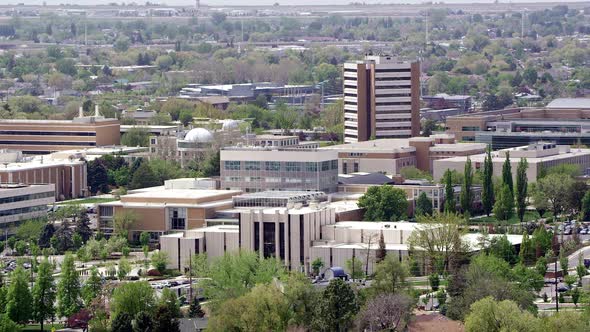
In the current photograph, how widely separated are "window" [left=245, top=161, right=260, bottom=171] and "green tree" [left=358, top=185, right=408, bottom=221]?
11.0 feet

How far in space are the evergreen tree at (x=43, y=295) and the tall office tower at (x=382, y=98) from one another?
26.9 m

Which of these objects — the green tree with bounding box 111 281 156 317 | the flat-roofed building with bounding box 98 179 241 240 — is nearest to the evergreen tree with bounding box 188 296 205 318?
the green tree with bounding box 111 281 156 317

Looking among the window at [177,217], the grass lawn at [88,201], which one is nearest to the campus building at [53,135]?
the grass lawn at [88,201]

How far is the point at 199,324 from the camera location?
1428 inches

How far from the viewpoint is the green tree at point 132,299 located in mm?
36531

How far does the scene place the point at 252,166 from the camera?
167ft

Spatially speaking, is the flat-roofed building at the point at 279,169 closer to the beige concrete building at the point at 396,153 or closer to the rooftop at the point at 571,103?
the beige concrete building at the point at 396,153

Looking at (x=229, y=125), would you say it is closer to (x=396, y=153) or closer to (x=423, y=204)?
(x=396, y=153)

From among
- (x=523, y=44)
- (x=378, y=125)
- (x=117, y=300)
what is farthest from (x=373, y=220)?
(x=523, y=44)

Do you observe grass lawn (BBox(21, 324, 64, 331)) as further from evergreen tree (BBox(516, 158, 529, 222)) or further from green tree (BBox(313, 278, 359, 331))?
evergreen tree (BBox(516, 158, 529, 222))

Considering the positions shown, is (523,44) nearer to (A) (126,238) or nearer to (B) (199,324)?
(A) (126,238)

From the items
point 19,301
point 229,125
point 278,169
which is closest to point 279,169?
point 278,169

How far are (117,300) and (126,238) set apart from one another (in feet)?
35.9

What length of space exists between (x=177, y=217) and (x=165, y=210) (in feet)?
1.10
